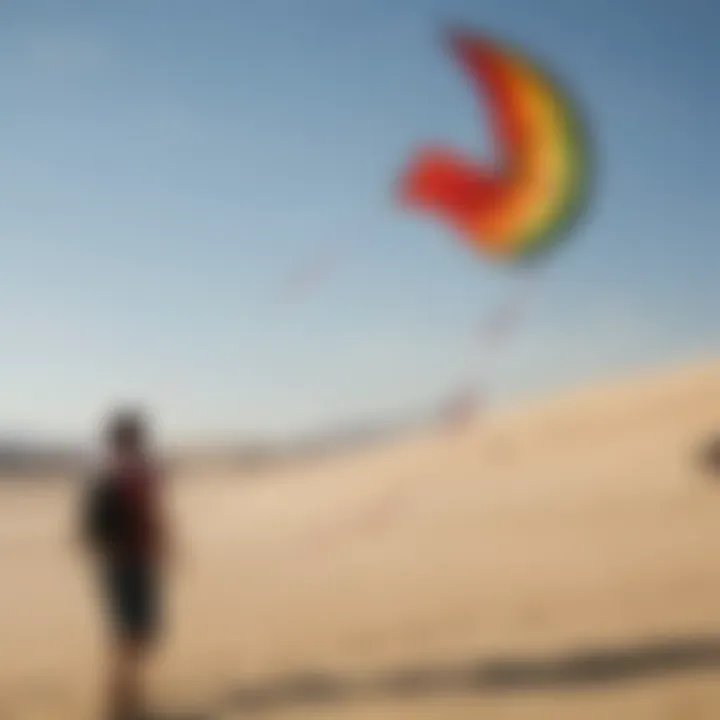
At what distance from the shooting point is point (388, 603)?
316 cm

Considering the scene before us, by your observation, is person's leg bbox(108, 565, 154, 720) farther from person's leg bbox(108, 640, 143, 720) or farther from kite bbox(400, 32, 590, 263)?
kite bbox(400, 32, 590, 263)

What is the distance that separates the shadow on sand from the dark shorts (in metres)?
0.22

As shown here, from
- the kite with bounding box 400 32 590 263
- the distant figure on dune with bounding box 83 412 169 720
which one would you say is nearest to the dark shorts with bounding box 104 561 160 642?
the distant figure on dune with bounding box 83 412 169 720

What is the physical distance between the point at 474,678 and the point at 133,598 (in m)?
0.92

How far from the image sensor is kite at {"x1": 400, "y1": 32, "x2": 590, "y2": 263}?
3078 millimetres

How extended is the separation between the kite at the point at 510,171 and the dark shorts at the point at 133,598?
1.23 meters

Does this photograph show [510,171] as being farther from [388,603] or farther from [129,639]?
[129,639]

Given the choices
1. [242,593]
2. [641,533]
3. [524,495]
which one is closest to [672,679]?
[641,533]

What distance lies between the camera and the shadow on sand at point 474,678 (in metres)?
2.81

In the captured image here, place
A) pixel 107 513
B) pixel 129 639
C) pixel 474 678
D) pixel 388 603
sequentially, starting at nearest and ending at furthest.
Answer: pixel 107 513, pixel 129 639, pixel 474 678, pixel 388 603

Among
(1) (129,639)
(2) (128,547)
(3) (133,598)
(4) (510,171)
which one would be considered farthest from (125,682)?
(4) (510,171)

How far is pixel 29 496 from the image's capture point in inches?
118

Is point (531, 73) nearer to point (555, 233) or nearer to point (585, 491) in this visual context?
point (555, 233)

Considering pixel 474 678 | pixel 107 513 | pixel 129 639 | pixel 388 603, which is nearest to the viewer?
pixel 107 513
